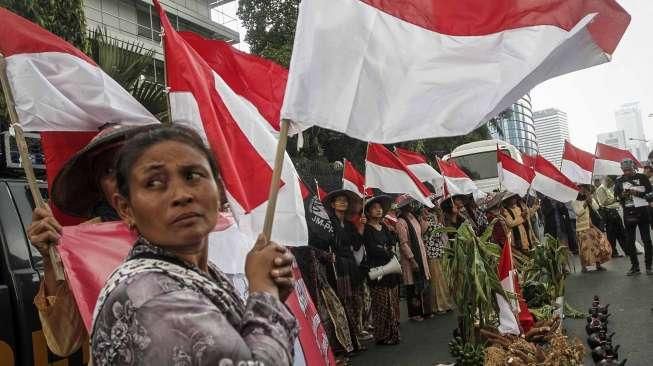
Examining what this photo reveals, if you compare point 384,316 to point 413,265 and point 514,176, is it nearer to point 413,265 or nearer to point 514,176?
point 413,265

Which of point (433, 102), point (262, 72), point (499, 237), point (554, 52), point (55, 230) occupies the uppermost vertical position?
point (262, 72)

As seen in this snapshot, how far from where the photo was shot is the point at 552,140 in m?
129

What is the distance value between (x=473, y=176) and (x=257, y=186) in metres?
16.6

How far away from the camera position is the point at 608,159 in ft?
37.0

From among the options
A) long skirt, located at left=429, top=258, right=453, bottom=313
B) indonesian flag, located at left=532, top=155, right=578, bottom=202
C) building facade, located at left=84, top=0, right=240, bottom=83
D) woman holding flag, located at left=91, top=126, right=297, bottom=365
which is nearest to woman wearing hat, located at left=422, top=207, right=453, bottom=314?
long skirt, located at left=429, top=258, right=453, bottom=313

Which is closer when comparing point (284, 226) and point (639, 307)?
point (284, 226)

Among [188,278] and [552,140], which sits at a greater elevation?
[552,140]

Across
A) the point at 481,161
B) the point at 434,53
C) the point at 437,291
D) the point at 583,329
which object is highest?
the point at 481,161

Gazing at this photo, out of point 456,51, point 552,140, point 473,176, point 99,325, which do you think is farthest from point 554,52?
point 552,140

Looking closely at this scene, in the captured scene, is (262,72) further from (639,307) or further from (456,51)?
(639,307)

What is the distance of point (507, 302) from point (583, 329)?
8.05 ft

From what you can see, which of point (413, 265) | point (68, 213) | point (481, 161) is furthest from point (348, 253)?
point (481, 161)

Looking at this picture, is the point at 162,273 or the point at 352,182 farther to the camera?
the point at 352,182

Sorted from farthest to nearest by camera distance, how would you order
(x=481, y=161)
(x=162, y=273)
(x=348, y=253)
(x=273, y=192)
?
1. (x=481, y=161)
2. (x=348, y=253)
3. (x=273, y=192)
4. (x=162, y=273)
